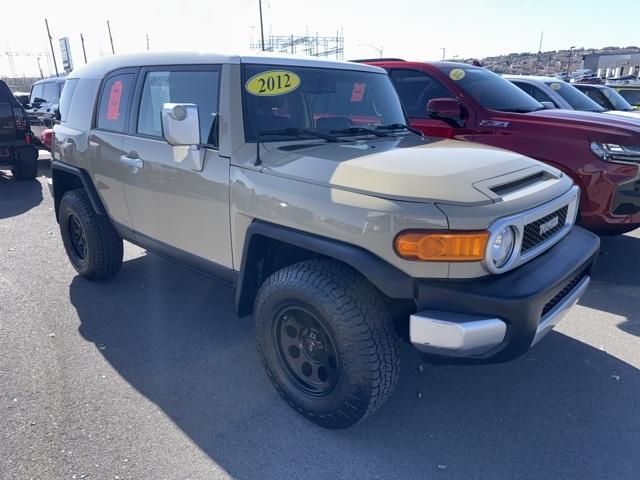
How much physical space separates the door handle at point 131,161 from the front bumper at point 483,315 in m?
2.20

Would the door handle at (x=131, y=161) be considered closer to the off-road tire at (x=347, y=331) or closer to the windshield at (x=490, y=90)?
the off-road tire at (x=347, y=331)

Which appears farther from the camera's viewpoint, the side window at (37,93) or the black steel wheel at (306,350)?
the side window at (37,93)

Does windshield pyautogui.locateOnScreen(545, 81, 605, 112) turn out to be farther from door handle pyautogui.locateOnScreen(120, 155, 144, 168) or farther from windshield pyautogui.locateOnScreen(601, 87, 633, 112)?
door handle pyautogui.locateOnScreen(120, 155, 144, 168)

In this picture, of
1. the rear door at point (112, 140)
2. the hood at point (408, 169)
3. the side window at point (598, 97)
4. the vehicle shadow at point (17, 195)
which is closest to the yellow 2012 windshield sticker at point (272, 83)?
the hood at point (408, 169)

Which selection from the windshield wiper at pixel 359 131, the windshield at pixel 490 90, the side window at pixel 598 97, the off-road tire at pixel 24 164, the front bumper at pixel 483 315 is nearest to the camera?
the front bumper at pixel 483 315

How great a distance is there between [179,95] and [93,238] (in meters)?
1.65

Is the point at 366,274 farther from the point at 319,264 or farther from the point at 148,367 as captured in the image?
the point at 148,367

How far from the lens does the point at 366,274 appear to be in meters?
2.11

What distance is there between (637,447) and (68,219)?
4.57 metres

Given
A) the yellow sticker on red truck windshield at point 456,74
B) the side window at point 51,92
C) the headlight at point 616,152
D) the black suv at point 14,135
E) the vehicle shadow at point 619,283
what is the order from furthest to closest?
the side window at point 51,92
the black suv at point 14,135
the yellow sticker on red truck windshield at point 456,74
the headlight at point 616,152
the vehicle shadow at point 619,283

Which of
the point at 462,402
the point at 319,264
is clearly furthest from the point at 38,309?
the point at 462,402

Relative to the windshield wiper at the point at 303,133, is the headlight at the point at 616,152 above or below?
below

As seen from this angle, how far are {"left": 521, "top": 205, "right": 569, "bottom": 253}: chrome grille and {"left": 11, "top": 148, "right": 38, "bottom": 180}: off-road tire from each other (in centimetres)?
902

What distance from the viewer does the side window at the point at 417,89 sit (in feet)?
17.1
